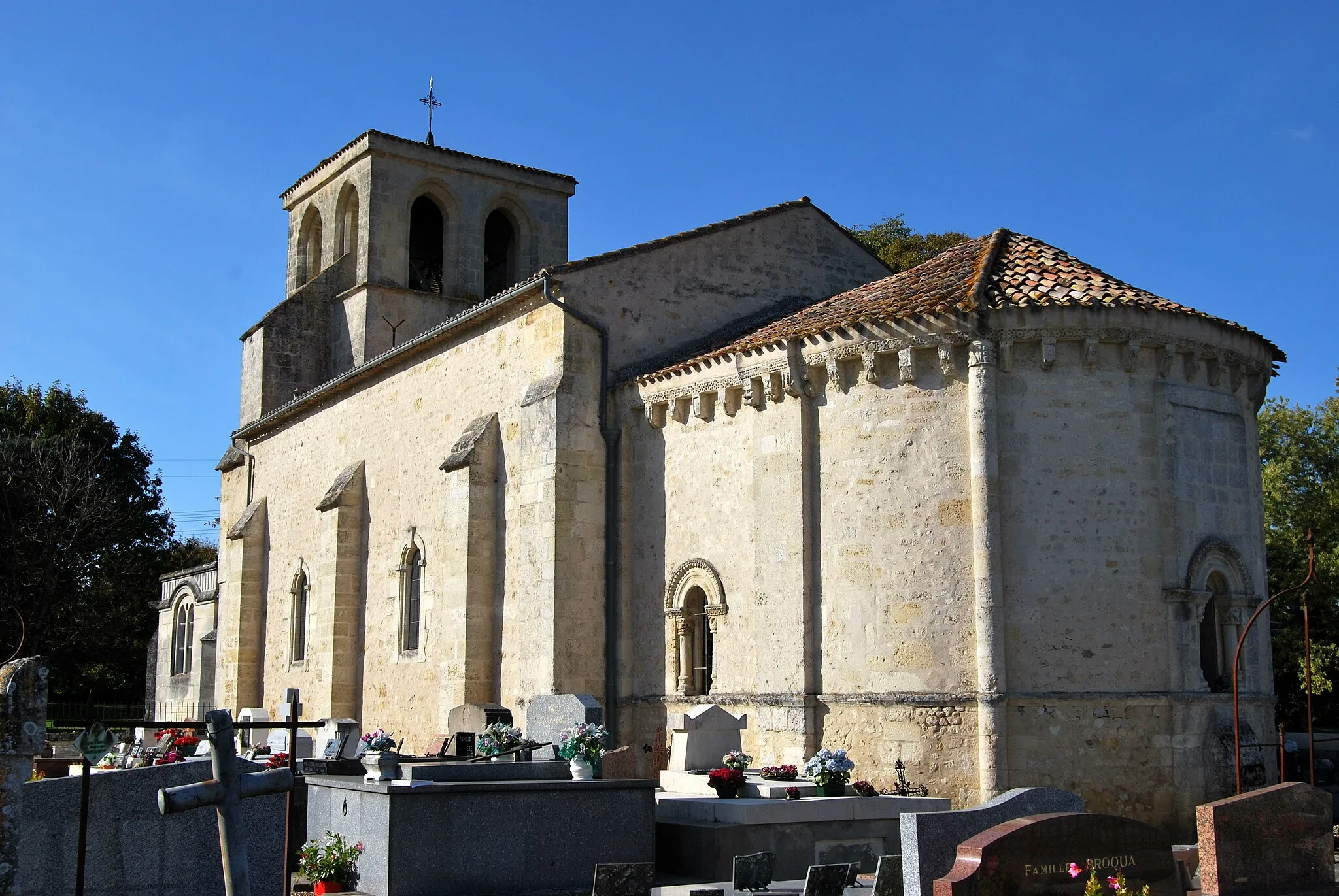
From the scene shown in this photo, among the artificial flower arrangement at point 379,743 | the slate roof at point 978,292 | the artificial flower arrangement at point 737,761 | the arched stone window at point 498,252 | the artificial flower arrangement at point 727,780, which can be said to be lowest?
the artificial flower arrangement at point 727,780

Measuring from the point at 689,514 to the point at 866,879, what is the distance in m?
7.53

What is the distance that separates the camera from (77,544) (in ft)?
131

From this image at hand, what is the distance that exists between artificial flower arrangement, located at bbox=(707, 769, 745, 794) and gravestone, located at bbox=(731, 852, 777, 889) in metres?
2.57

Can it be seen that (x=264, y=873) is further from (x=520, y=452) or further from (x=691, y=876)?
(x=520, y=452)

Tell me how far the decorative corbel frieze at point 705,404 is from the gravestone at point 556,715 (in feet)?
17.0

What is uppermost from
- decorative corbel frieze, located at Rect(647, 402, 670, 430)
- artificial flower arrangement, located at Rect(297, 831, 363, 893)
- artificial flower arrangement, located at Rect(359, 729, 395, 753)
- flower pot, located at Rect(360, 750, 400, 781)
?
decorative corbel frieze, located at Rect(647, 402, 670, 430)

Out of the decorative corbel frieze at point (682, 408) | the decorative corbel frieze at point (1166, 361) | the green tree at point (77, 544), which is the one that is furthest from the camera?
the green tree at point (77, 544)

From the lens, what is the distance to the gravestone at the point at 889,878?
408 inches

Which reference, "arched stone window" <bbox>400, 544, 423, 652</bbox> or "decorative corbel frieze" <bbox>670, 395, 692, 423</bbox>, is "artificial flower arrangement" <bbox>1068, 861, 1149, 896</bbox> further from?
"arched stone window" <bbox>400, 544, 423, 652</bbox>

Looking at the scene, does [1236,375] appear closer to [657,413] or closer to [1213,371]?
[1213,371]

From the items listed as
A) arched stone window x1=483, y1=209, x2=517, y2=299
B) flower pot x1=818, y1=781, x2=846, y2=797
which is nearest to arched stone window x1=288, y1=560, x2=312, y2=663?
arched stone window x1=483, y1=209, x2=517, y2=299

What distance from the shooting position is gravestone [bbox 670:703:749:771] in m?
16.0

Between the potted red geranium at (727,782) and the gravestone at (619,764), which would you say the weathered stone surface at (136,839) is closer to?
the gravestone at (619,764)

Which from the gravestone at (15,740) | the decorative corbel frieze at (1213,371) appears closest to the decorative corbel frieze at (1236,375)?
the decorative corbel frieze at (1213,371)
